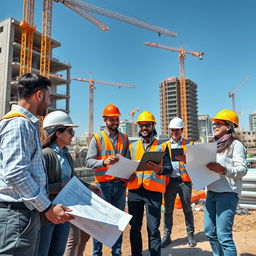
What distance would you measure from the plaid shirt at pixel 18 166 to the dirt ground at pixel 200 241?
274 cm

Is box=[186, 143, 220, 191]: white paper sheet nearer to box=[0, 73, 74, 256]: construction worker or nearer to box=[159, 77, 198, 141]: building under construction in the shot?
box=[0, 73, 74, 256]: construction worker

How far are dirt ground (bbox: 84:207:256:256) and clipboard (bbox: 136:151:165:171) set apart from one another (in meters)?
1.72

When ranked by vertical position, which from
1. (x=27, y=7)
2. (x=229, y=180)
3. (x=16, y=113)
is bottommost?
(x=229, y=180)

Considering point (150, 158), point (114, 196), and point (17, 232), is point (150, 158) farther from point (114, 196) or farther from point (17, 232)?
point (17, 232)

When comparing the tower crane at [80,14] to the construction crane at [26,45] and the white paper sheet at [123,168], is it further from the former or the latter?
the white paper sheet at [123,168]

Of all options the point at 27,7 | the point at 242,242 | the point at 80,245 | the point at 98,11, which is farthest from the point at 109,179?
the point at 98,11

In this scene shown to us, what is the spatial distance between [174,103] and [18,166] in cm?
10111

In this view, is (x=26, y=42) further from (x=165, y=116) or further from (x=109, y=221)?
(x=165, y=116)

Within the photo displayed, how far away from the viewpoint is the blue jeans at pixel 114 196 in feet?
10.1

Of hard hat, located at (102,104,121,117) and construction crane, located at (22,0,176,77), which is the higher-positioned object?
construction crane, located at (22,0,176,77)

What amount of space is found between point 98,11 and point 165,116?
61.8m

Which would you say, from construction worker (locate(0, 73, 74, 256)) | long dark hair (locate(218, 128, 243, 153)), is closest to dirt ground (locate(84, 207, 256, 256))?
long dark hair (locate(218, 128, 243, 153))

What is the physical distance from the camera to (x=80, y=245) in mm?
2707

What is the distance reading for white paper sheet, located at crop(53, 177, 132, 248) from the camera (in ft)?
5.16
